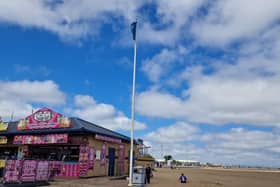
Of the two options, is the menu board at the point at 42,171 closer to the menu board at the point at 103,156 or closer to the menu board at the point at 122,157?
the menu board at the point at 103,156

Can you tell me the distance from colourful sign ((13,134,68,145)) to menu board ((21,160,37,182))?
14.6ft

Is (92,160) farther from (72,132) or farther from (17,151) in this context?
(17,151)

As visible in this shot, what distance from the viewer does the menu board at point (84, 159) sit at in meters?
20.6

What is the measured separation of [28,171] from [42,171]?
1.38 metres

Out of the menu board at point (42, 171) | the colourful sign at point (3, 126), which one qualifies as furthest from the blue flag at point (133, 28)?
the colourful sign at point (3, 126)

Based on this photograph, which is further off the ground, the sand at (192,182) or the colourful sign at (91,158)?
the colourful sign at (91,158)

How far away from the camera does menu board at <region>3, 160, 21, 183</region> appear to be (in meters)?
15.2

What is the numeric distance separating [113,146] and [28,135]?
6816 millimetres

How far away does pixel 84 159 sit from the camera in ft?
68.2

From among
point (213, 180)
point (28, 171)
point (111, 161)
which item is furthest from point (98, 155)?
point (213, 180)

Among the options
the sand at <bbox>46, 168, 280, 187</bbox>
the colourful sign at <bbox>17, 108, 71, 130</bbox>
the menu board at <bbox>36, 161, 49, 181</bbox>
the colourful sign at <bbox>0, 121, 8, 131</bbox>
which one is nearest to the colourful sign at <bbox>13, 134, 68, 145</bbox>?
the colourful sign at <bbox>17, 108, 71, 130</bbox>

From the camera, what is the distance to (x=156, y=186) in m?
19.1

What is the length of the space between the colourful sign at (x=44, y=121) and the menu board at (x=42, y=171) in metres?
4.09

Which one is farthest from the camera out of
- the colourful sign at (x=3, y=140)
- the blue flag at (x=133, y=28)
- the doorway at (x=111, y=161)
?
the colourful sign at (x=3, y=140)
